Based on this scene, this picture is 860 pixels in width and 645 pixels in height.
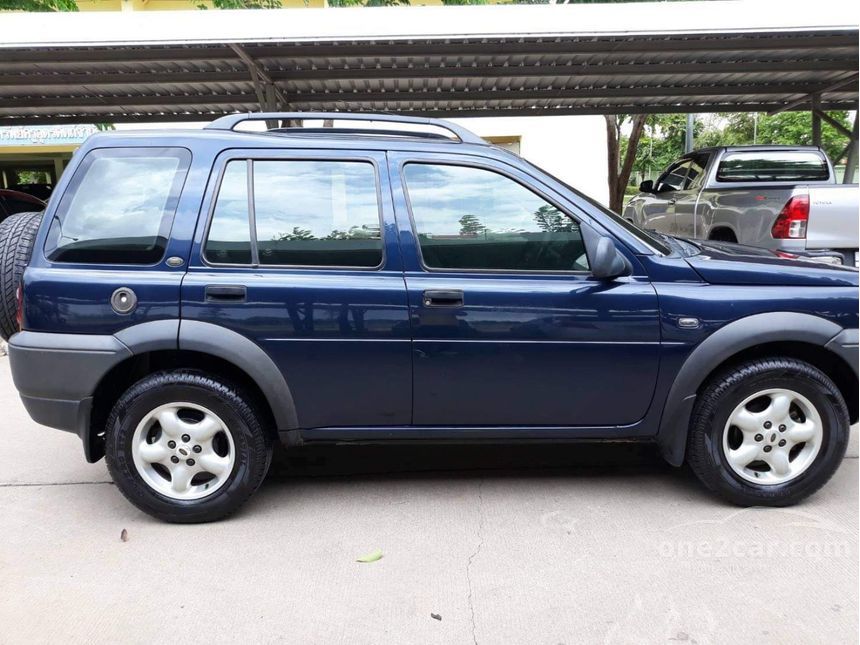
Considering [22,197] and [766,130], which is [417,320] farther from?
[766,130]

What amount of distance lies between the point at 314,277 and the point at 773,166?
691cm

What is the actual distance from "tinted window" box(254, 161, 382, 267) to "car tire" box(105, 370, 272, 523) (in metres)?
0.73

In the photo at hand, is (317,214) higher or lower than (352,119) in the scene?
lower

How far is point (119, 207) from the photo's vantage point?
10.8ft

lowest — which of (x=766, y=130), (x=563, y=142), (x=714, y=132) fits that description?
(x=563, y=142)

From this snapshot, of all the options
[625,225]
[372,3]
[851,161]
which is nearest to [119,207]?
[625,225]

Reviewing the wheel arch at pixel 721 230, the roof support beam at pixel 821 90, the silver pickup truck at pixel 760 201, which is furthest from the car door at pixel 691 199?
the roof support beam at pixel 821 90

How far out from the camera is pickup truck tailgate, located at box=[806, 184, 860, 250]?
6.00m

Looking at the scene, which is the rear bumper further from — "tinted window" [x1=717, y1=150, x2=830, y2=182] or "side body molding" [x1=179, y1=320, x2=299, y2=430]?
"tinted window" [x1=717, y1=150, x2=830, y2=182]

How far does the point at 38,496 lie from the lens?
383cm

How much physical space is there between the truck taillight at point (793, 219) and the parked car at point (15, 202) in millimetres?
8796

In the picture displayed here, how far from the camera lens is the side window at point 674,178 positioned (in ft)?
30.2

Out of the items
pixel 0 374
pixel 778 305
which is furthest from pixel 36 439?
pixel 778 305

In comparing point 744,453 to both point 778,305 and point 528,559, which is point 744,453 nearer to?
point 778,305
